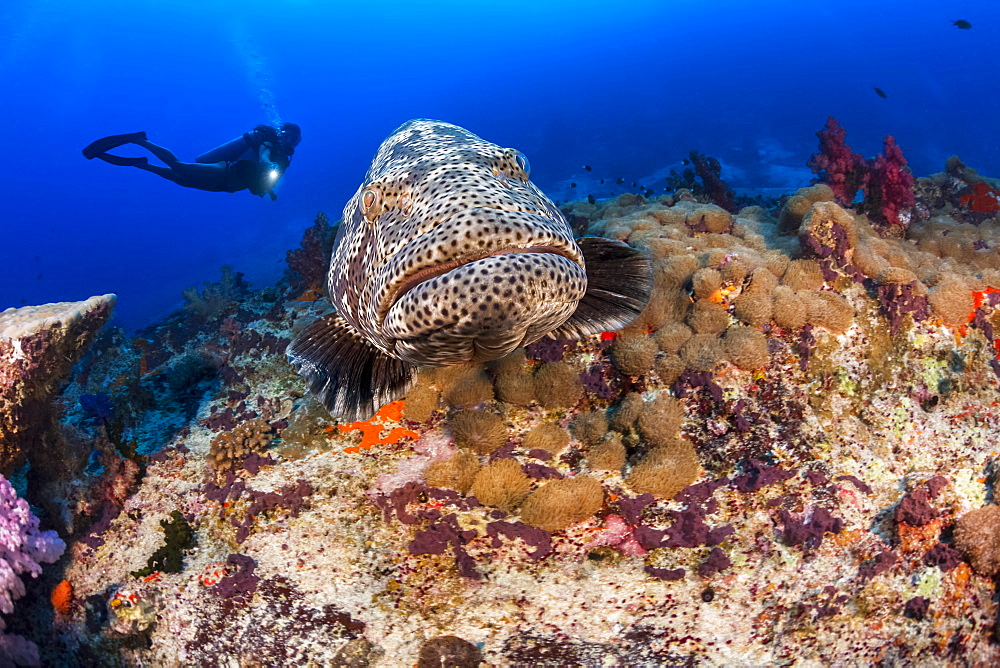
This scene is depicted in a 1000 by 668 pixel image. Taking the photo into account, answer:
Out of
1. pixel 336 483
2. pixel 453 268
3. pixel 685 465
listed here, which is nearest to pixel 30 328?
pixel 336 483

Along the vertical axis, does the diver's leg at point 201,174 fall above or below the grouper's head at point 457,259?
above

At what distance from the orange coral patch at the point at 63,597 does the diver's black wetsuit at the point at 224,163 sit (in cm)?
1073

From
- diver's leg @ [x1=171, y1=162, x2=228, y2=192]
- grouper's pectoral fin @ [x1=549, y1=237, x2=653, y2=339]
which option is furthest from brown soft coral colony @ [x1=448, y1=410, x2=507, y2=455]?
diver's leg @ [x1=171, y1=162, x2=228, y2=192]

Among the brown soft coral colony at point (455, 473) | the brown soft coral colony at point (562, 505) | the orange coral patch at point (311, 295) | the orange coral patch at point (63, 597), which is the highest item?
the orange coral patch at point (311, 295)

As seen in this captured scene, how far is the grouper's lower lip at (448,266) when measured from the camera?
7.93 feet

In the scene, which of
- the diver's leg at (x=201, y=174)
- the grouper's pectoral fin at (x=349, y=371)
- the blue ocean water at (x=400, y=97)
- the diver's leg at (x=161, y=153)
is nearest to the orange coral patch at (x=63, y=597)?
the grouper's pectoral fin at (x=349, y=371)

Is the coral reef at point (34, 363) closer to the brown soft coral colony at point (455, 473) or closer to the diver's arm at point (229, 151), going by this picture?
the brown soft coral colony at point (455, 473)

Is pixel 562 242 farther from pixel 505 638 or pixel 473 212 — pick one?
pixel 505 638

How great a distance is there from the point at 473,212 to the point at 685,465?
2.58 m

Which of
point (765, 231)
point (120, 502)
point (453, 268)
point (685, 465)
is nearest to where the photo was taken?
point (453, 268)

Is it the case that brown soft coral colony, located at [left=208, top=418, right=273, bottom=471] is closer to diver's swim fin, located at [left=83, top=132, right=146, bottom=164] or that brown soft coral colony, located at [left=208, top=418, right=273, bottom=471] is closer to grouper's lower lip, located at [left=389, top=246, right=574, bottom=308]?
grouper's lower lip, located at [left=389, top=246, right=574, bottom=308]

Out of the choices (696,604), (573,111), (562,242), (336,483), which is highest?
(573,111)

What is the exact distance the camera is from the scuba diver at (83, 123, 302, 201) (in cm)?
1334

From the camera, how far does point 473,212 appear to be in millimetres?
2545
